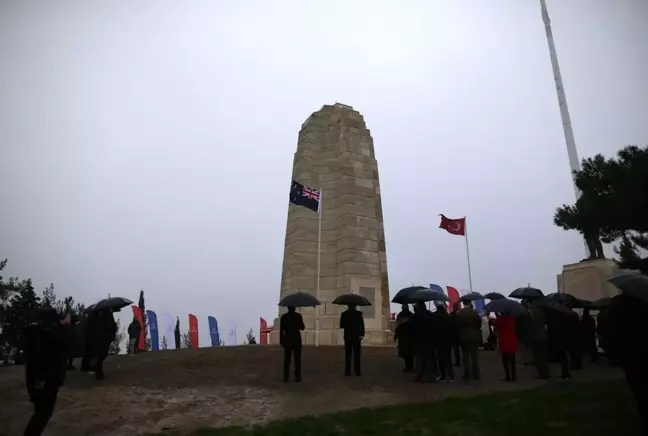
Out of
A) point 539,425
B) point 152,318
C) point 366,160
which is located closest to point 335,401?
point 539,425

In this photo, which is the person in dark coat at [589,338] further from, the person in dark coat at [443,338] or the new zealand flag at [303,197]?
the new zealand flag at [303,197]

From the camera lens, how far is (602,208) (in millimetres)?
13914

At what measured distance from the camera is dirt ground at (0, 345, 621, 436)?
27.7 feet

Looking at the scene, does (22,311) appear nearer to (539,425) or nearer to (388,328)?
(388,328)

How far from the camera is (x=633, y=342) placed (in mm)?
5422

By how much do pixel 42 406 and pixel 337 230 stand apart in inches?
627

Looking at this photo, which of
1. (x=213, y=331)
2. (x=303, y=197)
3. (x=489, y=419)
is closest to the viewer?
(x=489, y=419)

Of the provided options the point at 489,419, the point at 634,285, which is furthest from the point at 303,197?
the point at 634,285

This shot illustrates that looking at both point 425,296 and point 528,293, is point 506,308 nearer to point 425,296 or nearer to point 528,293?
point 425,296

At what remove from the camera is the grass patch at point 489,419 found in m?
6.50

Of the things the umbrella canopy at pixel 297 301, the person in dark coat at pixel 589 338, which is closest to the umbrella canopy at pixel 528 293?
the person in dark coat at pixel 589 338

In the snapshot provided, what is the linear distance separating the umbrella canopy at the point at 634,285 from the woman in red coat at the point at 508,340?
565cm

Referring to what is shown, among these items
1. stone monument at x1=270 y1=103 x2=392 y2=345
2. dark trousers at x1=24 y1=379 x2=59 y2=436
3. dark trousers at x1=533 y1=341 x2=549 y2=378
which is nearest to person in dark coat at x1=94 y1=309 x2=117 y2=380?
dark trousers at x1=24 y1=379 x2=59 y2=436

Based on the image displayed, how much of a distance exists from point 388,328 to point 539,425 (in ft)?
46.7
